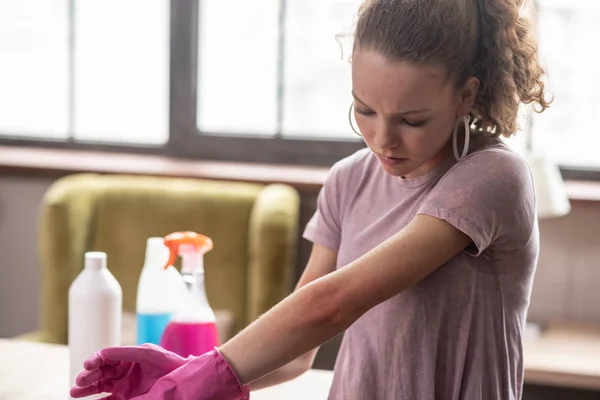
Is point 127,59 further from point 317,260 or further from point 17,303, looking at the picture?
point 317,260

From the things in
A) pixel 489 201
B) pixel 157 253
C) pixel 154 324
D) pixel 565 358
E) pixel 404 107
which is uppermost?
pixel 404 107

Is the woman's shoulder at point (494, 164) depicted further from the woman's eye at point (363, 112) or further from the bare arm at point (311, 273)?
the bare arm at point (311, 273)

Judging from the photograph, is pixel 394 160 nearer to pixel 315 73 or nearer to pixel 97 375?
pixel 97 375

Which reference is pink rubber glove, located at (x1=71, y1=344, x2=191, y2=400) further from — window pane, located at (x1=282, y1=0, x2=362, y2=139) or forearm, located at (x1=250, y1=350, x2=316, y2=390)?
window pane, located at (x1=282, y1=0, x2=362, y2=139)

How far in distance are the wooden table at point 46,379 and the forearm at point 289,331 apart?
0.46m

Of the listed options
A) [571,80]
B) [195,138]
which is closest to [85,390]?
[195,138]

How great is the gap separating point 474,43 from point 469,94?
0.06 metres

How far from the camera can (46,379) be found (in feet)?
5.27

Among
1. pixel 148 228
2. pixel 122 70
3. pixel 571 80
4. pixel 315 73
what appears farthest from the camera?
pixel 122 70

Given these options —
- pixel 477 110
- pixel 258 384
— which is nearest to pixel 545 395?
pixel 258 384

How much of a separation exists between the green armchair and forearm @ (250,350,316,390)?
1.26m

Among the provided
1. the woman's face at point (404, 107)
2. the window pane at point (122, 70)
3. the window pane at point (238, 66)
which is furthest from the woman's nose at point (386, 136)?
the window pane at point (122, 70)

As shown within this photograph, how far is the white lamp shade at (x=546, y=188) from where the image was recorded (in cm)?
253

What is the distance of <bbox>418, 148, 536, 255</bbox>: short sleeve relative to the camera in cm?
107
